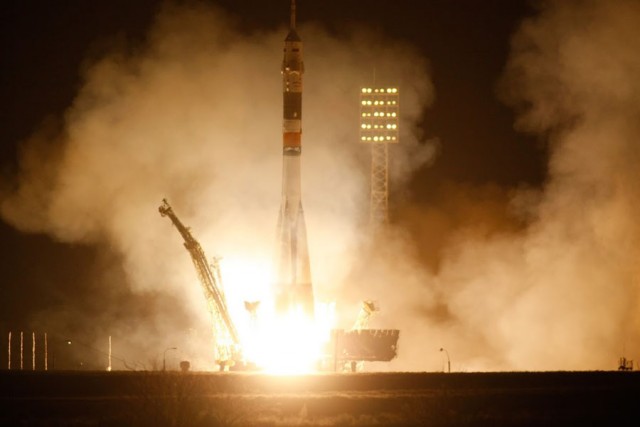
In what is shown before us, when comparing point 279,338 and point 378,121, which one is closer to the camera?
point 279,338

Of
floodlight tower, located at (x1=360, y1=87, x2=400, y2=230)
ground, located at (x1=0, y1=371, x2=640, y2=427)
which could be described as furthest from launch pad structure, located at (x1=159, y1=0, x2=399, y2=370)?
floodlight tower, located at (x1=360, y1=87, x2=400, y2=230)

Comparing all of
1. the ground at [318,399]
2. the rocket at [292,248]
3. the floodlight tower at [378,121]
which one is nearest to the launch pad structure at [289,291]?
the rocket at [292,248]

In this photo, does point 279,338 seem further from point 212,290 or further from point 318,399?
point 318,399

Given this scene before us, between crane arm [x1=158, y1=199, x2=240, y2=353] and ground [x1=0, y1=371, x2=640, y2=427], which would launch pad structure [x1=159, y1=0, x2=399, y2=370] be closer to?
crane arm [x1=158, y1=199, x2=240, y2=353]

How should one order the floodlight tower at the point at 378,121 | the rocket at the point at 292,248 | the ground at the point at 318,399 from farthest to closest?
the floodlight tower at the point at 378,121, the rocket at the point at 292,248, the ground at the point at 318,399

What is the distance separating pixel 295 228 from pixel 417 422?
2472cm

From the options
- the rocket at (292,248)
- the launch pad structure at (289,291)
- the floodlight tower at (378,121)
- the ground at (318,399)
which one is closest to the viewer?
the ground at (318,399)

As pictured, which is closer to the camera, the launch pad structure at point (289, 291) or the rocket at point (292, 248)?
the rocket at point (292, 248)

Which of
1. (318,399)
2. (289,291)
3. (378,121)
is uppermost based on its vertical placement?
(378,121)

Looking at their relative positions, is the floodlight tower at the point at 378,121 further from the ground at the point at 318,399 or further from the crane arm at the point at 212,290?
the ground at the point at 318,399

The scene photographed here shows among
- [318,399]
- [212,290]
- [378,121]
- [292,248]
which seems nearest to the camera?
[318,399]

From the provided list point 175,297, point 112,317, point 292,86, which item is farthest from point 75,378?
point 112,317

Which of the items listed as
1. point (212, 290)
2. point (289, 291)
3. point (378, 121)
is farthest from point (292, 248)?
point (378, 121)

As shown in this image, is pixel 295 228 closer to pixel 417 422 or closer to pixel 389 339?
pixel 389 339
